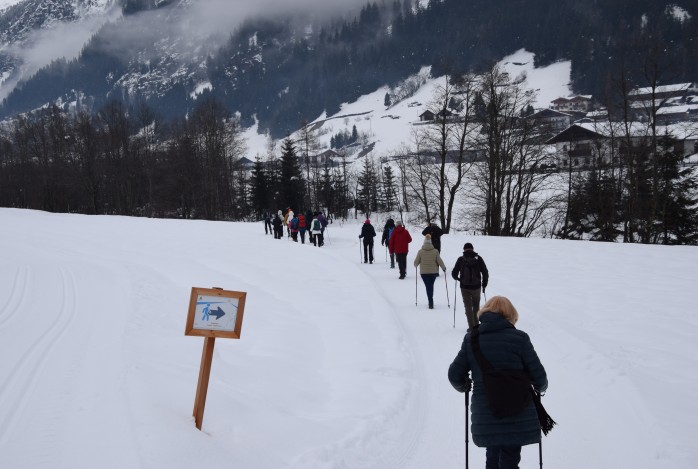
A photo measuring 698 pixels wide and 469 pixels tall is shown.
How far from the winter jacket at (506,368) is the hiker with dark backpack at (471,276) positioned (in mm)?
5507

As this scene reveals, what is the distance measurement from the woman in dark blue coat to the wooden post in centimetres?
253

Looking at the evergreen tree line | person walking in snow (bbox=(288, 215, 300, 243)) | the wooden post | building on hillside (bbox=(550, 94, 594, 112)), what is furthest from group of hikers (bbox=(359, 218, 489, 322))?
building on hillside (bbox=(550, 94, 594, 112))

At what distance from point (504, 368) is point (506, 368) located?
2cm

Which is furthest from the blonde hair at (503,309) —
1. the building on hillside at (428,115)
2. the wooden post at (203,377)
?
the building on hillside at (428,115)

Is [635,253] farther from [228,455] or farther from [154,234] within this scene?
[154,234]

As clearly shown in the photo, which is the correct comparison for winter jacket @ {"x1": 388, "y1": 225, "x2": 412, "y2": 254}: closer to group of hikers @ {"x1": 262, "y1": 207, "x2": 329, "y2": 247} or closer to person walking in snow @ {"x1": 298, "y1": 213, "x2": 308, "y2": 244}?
group of hikers @ {"x1": 262, "y1": 207, "x2": 329, "y2": 247}

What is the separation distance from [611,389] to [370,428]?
372 cm

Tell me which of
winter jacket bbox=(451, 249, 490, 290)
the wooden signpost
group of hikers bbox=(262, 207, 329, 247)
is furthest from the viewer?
group of hikers bbox=(262, 207, 329, 247)

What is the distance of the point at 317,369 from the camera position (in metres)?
7.59

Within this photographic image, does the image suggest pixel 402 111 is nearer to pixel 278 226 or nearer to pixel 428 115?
pixel 428 115

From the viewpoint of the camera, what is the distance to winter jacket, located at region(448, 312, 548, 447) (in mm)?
3523

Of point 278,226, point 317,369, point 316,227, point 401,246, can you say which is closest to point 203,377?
point 317,369

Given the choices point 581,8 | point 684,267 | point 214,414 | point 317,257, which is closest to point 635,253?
point 684,267

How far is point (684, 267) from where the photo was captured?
13.8 meters
